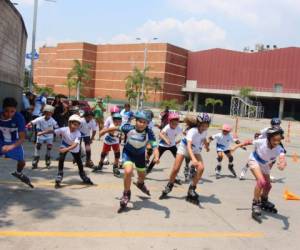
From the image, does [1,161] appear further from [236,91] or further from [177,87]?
[177,87]

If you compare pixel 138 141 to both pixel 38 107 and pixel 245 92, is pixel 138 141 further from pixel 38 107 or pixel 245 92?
pixel 245 92

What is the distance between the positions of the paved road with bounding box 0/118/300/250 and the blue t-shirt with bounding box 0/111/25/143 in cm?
94

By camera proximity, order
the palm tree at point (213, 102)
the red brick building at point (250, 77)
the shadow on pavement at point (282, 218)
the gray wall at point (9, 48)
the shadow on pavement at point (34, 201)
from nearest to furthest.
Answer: the shadow on pavement at point (34, 201)
the shadow on pavement at point (282, 218)
the gray wall at point (9, 48)
the red brick building at point (250, 77)
the palm tree at point (213, 102)

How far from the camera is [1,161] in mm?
11047

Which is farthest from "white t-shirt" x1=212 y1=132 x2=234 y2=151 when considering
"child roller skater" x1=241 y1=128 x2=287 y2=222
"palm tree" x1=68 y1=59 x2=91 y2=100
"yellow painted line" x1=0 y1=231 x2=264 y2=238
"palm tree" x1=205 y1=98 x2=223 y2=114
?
"palm tree" x1=68 y1=59 x2=91 y2=100

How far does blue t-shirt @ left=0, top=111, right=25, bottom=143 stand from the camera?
768cm

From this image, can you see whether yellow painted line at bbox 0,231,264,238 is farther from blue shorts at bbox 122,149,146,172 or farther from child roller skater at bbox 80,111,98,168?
child roller skater at bbox 80,111,98,168

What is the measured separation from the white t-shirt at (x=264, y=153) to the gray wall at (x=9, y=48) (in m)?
9.88

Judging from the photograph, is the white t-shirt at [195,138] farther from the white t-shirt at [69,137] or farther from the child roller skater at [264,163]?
the white t-shirt at [69,137]

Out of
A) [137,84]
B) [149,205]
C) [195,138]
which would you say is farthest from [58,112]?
[137,84]

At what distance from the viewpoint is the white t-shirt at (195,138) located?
27.3 ft

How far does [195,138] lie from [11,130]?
10.6 feet

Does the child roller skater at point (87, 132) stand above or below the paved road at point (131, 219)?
above

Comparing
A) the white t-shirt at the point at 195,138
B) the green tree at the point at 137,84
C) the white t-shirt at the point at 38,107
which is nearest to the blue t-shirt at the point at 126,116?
Answer: the white t-shirt at the point at 38,107
